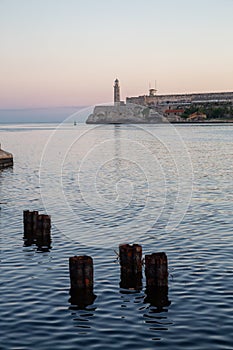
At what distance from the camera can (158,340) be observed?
14.3 metres

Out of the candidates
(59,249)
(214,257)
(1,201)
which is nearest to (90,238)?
(59,249)

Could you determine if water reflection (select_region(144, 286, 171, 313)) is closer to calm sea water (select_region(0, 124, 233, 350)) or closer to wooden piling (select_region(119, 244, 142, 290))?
calm sea water (select_region(0, 124, 233, 350))

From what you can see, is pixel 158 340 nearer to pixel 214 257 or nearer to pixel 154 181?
pixel 214 257

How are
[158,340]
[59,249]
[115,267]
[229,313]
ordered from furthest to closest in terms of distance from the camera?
[59,249] < [115,267] < [229,313] < [158,340]

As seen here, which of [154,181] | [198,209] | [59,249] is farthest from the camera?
[154,181]

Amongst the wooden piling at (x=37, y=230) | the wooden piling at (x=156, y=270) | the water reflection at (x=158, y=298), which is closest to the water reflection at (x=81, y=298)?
the water reflection at (x=158, y=298)

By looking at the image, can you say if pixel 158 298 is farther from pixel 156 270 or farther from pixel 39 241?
pixel 39 241

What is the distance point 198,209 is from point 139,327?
1830cm

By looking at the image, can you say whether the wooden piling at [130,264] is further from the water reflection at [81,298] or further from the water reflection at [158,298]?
the water reflection at [81,298]

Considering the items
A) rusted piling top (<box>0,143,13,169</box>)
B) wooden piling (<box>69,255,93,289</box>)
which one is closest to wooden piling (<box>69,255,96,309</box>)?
wooden piling (<box>69,255,93,289</box>)

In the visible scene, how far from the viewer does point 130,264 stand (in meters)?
18.9

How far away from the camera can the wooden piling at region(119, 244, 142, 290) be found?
18625 mm

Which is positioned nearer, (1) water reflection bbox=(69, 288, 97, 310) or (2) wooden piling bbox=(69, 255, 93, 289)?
(1) water reflection bbox=(69, 288, 97, 310)

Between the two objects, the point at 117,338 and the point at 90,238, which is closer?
the point at 117,338
